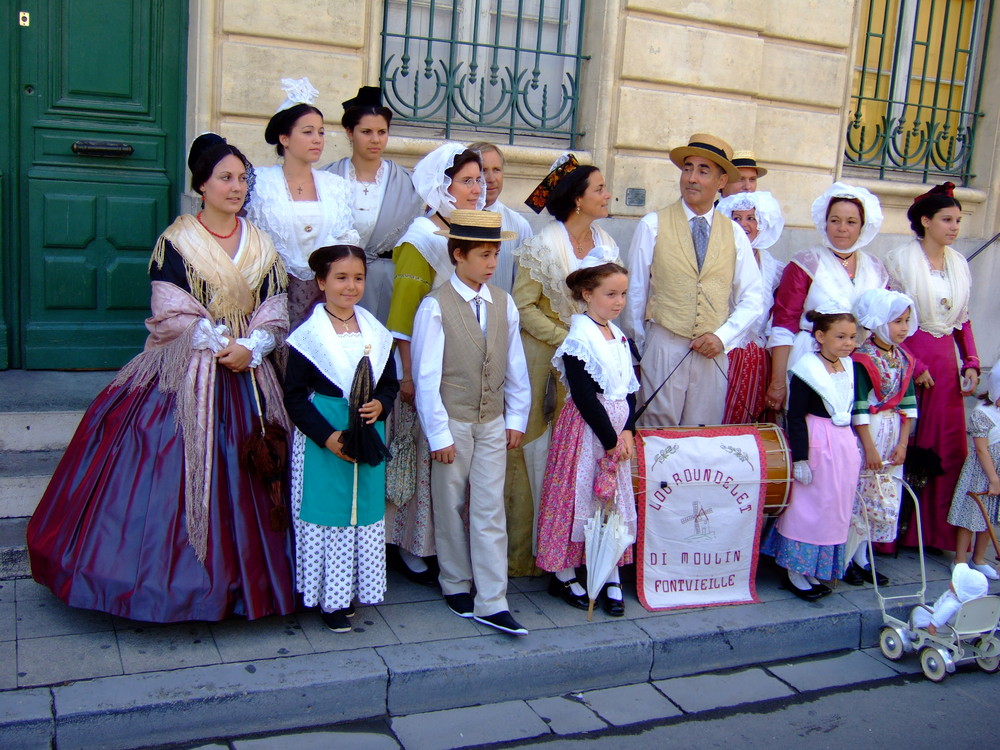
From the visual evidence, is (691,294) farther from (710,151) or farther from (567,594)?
(567,594)

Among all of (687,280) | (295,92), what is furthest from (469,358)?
(295,92)

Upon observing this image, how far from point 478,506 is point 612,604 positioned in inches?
32.0

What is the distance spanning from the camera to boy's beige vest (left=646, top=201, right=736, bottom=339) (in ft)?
16.5

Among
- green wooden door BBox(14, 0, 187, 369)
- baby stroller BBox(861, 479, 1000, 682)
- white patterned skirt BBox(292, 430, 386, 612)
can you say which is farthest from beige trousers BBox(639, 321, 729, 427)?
green wooden door BBox(14, 0, 187, 369)

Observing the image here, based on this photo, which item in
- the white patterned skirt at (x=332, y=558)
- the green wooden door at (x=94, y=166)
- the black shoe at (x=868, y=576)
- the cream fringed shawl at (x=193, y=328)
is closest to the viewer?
the cream fringed shawl at (x=193, y=328)

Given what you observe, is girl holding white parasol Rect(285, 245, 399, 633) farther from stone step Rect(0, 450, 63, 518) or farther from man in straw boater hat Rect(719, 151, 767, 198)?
man in straw boater hat Rect(719, 151, 767, 198)

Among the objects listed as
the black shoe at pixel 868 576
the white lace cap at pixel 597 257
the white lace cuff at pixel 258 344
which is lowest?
the black shoe at pixel 868 576

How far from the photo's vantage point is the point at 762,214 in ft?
18.5

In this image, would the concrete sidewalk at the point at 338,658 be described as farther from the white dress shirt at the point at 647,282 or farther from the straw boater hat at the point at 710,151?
the straw boater hat at the point at 710,151

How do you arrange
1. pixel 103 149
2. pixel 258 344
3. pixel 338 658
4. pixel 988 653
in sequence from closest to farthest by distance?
pixel 338 658 < pixel 258 344 < pixel 988 653 < pixel 103 149

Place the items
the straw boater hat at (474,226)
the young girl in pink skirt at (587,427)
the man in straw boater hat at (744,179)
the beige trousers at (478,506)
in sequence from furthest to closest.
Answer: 1. the man in straw boater hat at (744,179)
2. the young girl in pink skirt at (587,427)
3. the beige trousers at (478,506)
4. the straw boater hat at (474,226)

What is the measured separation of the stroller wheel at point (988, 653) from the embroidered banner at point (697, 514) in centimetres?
100

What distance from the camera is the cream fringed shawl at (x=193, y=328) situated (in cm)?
400

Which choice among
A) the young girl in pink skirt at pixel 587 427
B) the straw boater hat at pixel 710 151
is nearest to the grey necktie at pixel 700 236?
the straw boater hat at pixel 710 151
